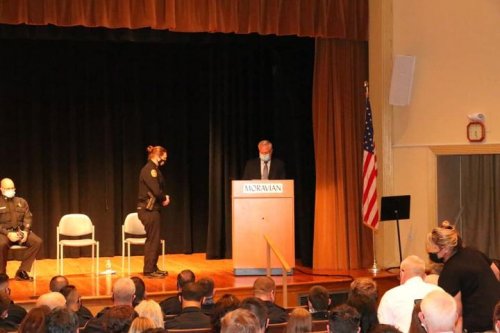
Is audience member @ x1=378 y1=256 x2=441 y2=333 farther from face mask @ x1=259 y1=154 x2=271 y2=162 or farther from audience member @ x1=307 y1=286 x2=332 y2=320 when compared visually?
face mask @ x1=259 y1=154 x2=271 y2=162

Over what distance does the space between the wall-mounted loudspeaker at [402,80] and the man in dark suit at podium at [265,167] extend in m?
1.77

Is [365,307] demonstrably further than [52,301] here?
No

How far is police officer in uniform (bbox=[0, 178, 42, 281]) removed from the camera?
402 inches

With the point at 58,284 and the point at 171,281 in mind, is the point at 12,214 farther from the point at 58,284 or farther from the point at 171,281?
the point at 58,284

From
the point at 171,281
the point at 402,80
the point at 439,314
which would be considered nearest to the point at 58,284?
the point at 171,281

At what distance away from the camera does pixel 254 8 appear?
34.7 feet

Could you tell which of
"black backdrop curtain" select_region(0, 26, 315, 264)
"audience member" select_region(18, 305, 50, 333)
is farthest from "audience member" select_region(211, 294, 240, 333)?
"black backdrop curtain" select_region(0, 26, 315, 264)

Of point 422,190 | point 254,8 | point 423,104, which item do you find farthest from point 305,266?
point 254,8

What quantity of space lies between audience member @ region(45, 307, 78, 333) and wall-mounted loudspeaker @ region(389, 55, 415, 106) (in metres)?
7.28

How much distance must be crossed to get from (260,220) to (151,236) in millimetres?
1452

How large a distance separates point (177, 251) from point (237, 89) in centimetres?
281

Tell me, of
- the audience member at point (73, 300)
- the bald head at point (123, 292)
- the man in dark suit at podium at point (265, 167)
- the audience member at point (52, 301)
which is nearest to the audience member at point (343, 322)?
the bald head at point (123, 292)

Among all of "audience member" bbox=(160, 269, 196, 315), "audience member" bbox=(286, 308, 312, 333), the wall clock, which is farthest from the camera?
the wall clock

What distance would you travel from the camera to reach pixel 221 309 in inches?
205
